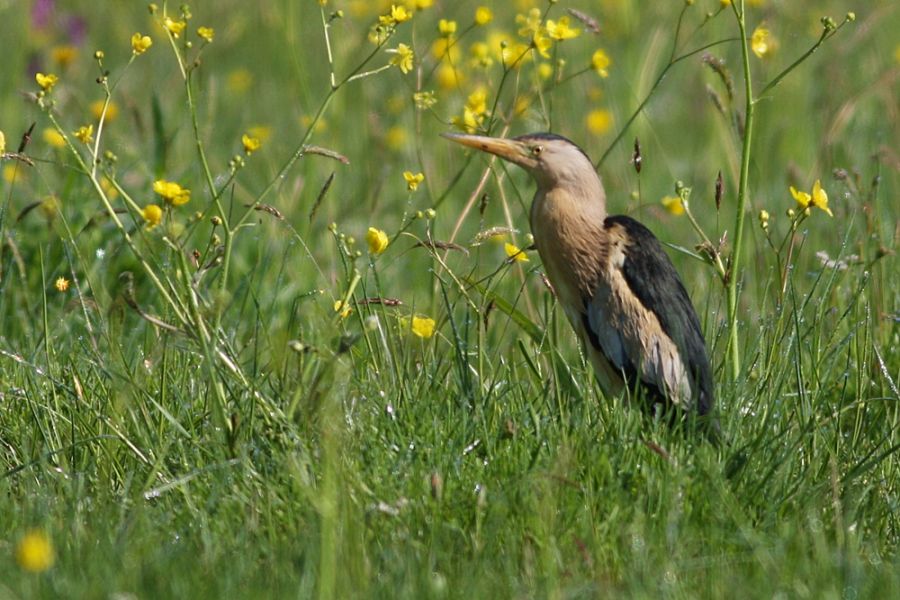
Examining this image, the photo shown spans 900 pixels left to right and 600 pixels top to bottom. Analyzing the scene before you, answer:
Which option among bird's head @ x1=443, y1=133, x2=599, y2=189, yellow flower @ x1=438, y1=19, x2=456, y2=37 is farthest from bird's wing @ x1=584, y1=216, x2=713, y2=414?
yellow flower @ x1=438, y1=19, x2=456, y2=37

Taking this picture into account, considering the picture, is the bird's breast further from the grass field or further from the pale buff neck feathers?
the grass field

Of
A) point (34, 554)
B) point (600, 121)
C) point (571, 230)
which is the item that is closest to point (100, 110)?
point (571, 230)

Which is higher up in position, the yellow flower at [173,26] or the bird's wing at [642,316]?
the yellow flower at [173,26]

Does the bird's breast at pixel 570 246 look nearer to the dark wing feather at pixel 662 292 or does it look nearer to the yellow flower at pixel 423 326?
the dark wing feather at pixel 662 292

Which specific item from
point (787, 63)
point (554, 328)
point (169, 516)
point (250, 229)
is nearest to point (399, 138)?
point (250, 229)

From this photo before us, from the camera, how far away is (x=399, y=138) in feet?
25.7

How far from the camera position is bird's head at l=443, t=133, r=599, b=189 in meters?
4.45

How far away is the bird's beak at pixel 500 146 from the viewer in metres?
4.20

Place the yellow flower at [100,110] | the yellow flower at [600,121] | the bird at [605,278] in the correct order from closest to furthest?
the bird at [605,278]
the yellow flower at [100,110]
the yellow flower at [600,121]

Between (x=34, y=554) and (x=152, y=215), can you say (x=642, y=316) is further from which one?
(x=34, y=554)

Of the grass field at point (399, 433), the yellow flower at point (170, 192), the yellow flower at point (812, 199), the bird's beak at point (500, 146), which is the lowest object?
the grass field at point (399, 433)

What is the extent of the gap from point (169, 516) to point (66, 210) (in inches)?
97.7

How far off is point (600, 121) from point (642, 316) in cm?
363

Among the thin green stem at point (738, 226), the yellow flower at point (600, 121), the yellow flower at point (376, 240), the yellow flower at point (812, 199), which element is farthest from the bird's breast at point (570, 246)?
the yellow flower at point (600, 121)
